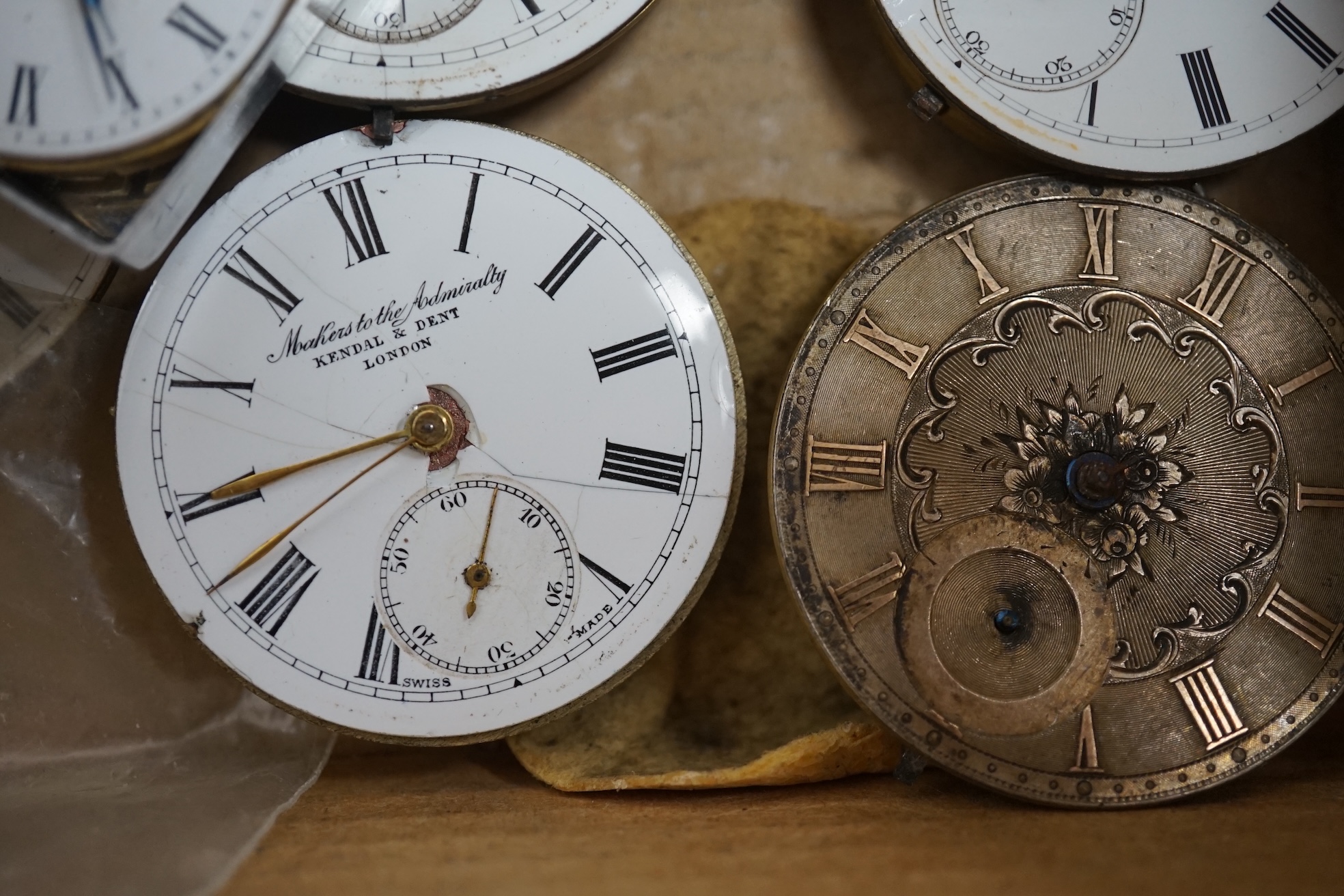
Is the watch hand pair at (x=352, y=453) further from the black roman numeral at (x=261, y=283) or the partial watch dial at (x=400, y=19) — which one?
the partial watch dial at (x=400, y=19)

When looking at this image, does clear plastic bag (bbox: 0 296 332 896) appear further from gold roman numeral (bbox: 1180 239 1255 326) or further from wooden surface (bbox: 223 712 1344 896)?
gold roman numeral (bbox: 1180 239 1255 326)

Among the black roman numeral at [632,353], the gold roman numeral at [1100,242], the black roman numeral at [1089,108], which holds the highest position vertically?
the black roman numeral at [1089,108]

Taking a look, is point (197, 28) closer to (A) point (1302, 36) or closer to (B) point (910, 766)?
(B) point (910, 766)

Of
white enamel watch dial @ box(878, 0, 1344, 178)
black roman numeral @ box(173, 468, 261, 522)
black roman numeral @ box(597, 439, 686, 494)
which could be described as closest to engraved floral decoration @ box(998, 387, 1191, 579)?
white enamel watch dial @ box(878, 0, 1344, 178)

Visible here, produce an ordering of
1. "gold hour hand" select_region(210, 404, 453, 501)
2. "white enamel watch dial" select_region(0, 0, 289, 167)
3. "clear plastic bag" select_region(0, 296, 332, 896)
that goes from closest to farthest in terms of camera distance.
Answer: "white enamel watch dial" select_region(0, 0, 289, 167)
"gold hour hand" select_region(210, 404, 453, 501)
"clear plastic bag" select_region(0, 296, 332, 896)

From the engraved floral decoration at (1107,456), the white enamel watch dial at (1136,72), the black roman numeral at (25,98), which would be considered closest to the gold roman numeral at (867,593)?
the engraved floral decoration at (1107,456)

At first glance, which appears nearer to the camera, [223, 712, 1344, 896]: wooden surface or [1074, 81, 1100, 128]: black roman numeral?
[223, 712, 1344, 896]: wooden surface

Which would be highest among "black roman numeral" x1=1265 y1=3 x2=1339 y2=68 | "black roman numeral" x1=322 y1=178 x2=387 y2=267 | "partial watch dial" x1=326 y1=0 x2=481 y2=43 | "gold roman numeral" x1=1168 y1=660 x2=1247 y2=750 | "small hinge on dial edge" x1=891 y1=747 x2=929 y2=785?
"black roman numeral" x1=1265 y1=3 x2=1339 y2=68

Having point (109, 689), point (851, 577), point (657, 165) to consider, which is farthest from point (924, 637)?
point (109, 689)
